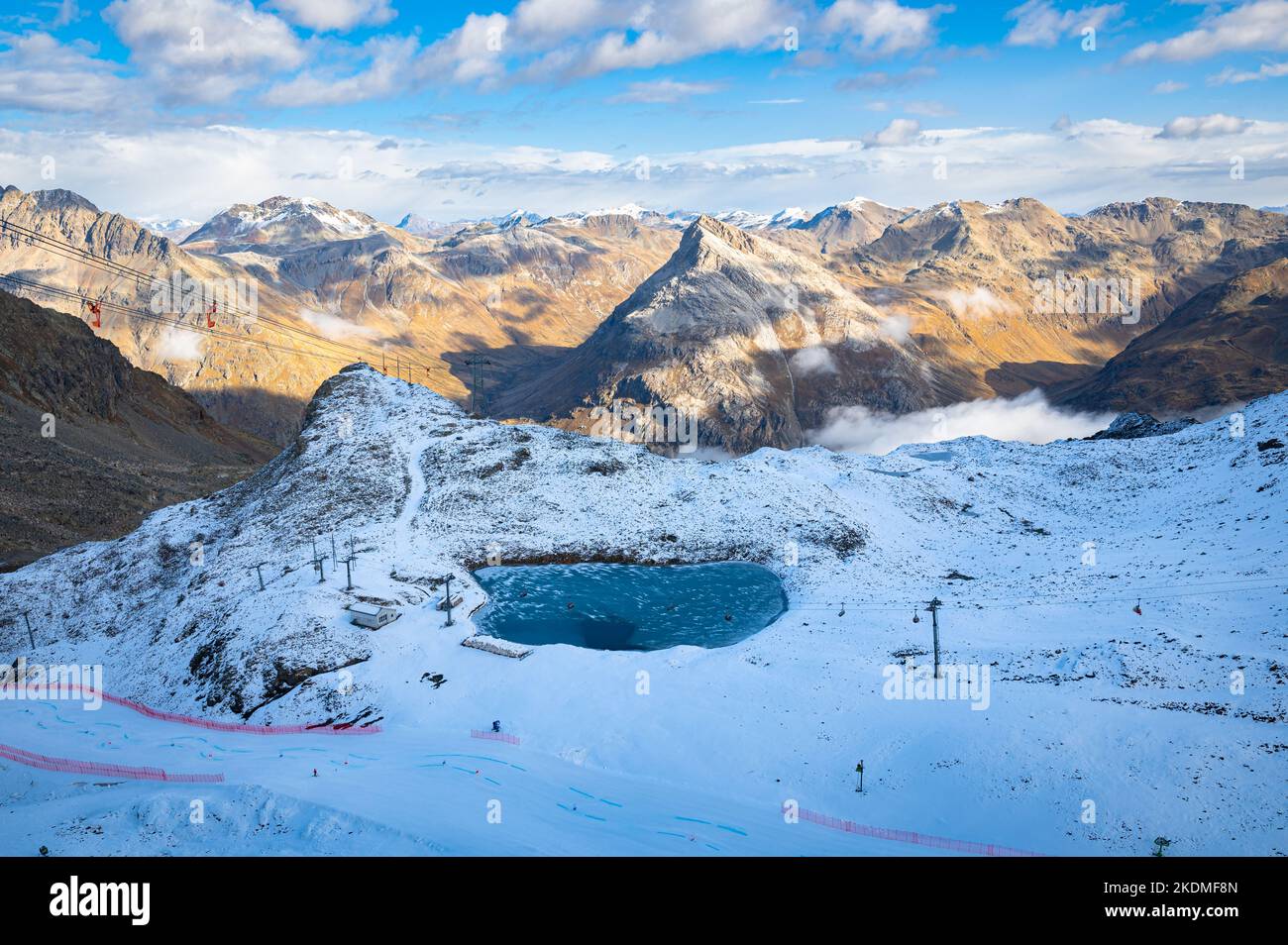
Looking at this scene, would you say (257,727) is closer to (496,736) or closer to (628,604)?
(496,736)

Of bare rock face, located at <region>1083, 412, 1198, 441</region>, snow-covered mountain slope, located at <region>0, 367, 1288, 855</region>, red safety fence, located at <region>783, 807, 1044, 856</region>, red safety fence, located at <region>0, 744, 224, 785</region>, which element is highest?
bare rock face, located at <region>1083, 412, 1198, 441</region>

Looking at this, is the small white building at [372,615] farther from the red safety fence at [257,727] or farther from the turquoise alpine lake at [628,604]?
the red safety fence at [257,727]

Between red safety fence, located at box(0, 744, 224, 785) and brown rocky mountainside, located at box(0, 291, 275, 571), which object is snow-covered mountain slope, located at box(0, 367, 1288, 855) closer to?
red safety fence, located at box(0, 744, 224, 785)

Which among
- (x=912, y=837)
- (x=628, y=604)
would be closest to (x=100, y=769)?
(x=628, y=604)

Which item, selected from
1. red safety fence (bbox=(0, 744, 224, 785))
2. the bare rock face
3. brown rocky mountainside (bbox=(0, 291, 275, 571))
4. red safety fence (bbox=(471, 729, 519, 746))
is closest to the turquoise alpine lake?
red safety fence (bbox=(471, 729, 519, 746))

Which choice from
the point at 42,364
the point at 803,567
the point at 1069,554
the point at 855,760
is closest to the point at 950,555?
the point at 1069,554
